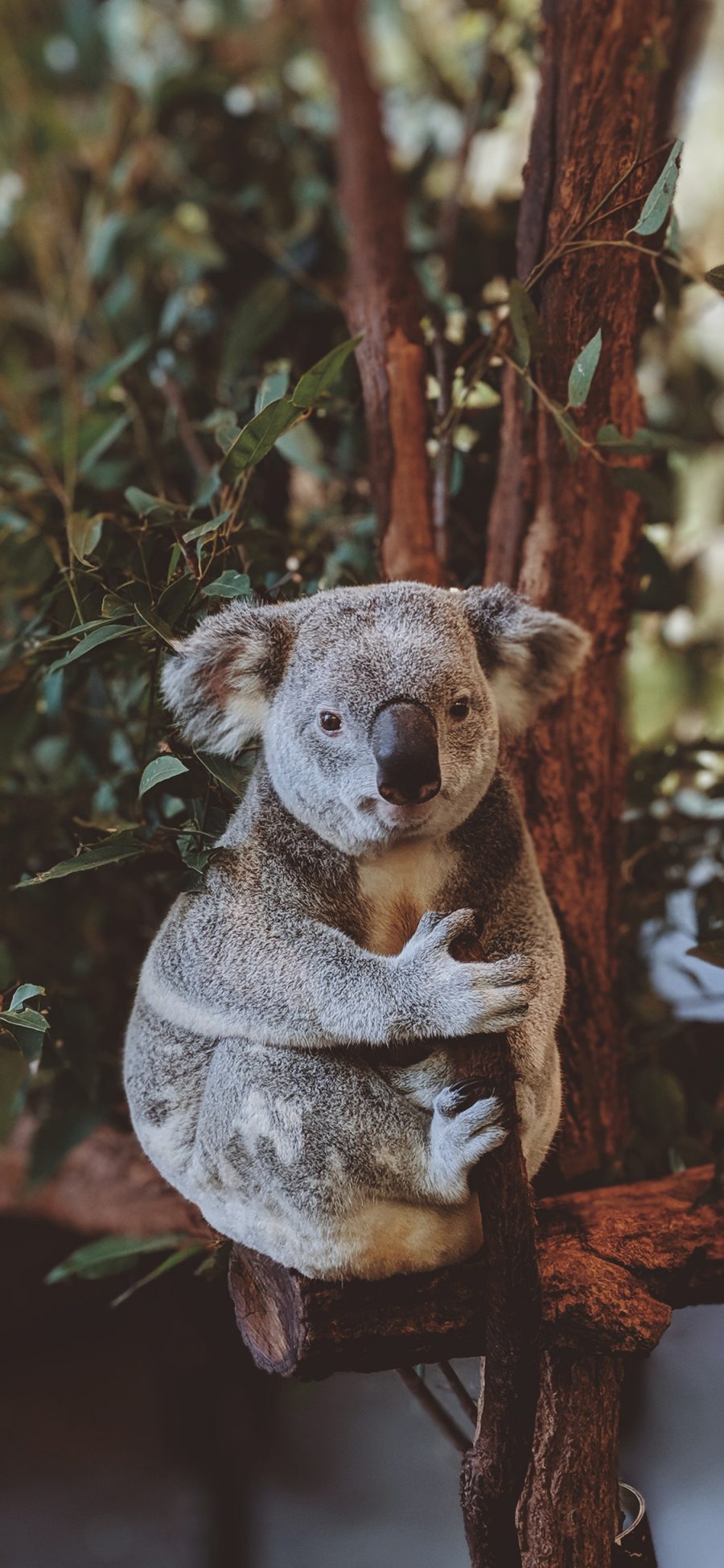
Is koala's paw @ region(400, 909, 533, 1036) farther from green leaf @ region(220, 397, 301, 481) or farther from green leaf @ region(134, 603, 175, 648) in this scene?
green leaf @ region(220, 397, 301, 481)

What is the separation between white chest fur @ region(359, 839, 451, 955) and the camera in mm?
1532

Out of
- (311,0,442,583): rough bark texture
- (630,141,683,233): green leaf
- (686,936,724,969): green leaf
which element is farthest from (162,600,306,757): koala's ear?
(686,936,724,969): green leaf

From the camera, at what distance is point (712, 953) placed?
188 cm

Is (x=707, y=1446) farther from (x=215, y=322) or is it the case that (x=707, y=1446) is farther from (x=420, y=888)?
(x=215, y=322)

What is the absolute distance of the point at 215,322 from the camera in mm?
3270

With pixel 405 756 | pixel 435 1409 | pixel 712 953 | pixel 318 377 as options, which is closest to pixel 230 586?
pixel 318 377

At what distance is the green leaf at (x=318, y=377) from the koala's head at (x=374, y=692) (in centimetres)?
28

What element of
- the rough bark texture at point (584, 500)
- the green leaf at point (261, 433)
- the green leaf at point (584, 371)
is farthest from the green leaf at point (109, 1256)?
the green leaf at point (584, 371)

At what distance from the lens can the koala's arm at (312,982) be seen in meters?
1.31

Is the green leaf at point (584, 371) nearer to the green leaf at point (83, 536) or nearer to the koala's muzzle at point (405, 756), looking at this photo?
the koala's muzzle at point (405, 756)

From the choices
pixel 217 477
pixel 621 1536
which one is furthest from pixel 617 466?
pixel 621 1536

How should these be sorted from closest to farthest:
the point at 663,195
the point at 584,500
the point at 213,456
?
1. the point at 663,195
2. the point at 584,500
3. the point at 213,456

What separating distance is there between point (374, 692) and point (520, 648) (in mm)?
318

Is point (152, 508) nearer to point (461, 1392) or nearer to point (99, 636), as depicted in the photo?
point (99, 636)
